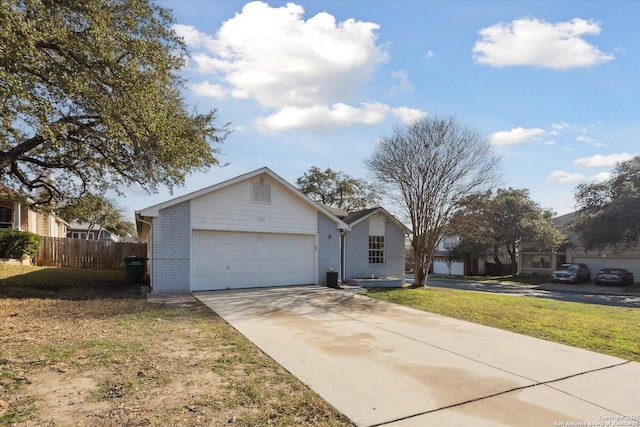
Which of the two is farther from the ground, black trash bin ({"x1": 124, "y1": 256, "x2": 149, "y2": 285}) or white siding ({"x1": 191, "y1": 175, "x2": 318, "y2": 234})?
white siding ({"x1": 191, "y1": 175, "x2": 318, "y2": 234})

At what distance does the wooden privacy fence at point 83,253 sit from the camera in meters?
21.4

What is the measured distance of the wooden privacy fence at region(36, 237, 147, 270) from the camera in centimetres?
2141

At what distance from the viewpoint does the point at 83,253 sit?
21547mm

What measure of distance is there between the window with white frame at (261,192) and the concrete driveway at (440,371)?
6.04m

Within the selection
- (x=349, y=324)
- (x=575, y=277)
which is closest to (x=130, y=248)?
(x=349, y=324)

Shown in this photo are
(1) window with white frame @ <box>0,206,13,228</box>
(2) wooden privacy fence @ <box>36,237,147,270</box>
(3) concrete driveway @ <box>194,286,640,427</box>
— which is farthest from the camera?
(1) window with white frame @ <box>0,206,13,228</box>

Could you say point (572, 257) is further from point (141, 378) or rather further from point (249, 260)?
point (141, 378)

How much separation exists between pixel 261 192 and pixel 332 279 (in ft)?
14.9

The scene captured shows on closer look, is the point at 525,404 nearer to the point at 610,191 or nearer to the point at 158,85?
the point at 158,85

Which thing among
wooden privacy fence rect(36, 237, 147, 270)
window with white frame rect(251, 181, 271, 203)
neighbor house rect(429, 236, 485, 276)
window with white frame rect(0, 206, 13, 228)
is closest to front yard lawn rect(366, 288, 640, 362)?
window with white frame rect(251, 181, 271, 203)

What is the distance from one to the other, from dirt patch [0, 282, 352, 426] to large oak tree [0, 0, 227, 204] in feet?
Answer: 12.5

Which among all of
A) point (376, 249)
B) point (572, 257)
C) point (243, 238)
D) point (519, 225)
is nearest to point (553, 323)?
point (243, 238)

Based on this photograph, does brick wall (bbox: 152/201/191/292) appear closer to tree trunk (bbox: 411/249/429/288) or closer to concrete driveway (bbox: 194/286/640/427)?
concrete driveway (bbox: 194/286/640/427)

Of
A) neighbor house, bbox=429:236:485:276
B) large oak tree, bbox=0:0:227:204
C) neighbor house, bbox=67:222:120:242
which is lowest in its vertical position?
neighbor house, bbox=429:236:485:276
